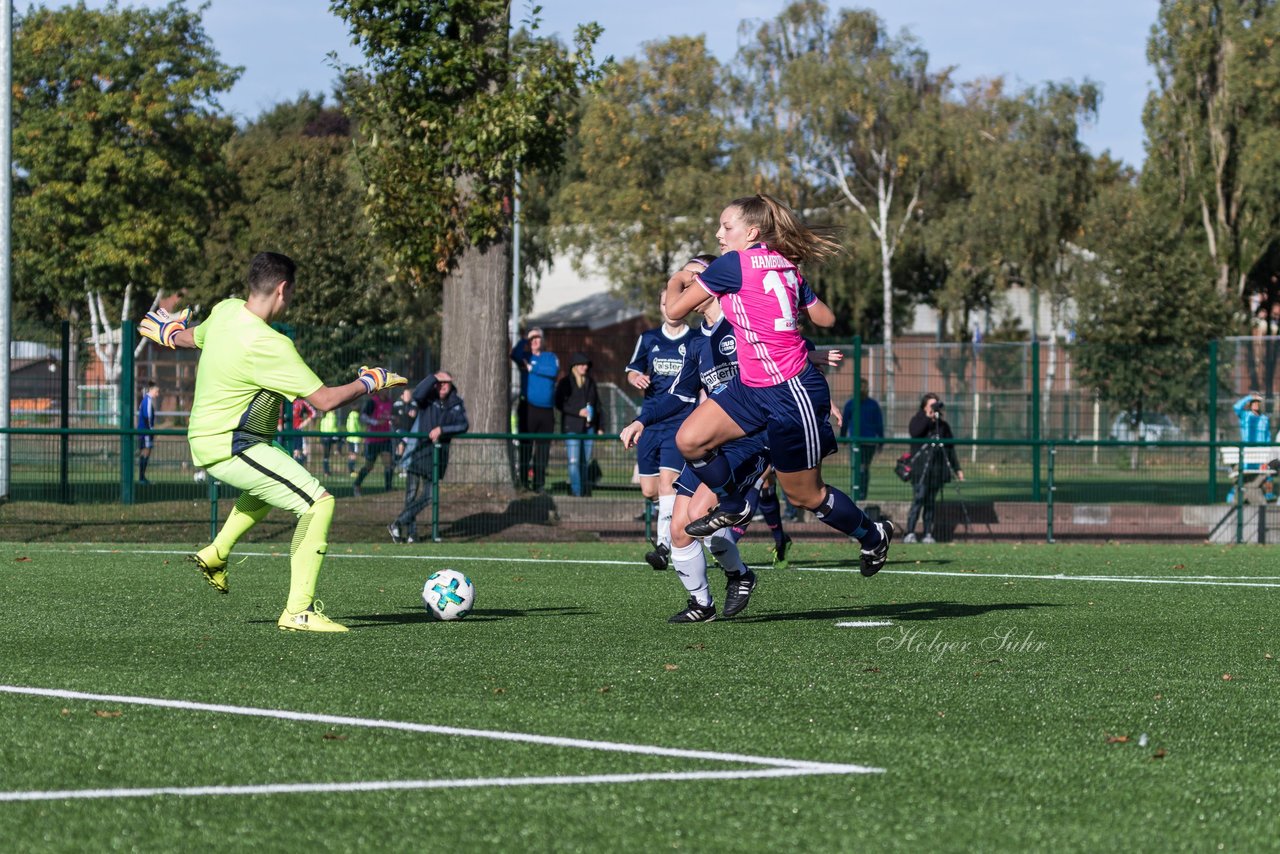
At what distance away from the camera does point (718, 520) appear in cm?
779

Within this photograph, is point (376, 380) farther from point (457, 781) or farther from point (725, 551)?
point (457, 781)

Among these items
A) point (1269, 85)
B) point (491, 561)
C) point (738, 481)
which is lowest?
point (491, 561)

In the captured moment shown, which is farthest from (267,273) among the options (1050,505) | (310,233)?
(310,233)

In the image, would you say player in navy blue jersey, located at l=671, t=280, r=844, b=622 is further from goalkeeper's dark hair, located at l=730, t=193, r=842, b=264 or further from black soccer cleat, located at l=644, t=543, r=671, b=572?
black soccer cleat, located at l=644, t=543, r=671, b=572

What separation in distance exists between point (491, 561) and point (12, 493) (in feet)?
20.9

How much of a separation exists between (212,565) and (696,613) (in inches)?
98.4

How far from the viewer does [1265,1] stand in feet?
159

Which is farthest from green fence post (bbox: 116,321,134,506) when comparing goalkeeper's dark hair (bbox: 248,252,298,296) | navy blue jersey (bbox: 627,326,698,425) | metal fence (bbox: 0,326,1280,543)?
goalkeeper's dark hair (bbox: 248,252,298,296)

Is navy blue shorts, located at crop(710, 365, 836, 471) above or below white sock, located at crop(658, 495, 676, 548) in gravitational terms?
above

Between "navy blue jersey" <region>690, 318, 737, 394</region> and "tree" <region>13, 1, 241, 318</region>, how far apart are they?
129 feet

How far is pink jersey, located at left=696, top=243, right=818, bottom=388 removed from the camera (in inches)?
305

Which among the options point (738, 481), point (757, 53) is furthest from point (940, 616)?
point (757, 53)

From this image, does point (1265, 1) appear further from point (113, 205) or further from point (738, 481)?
point (738, 481)

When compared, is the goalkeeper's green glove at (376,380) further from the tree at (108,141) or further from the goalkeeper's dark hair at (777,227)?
the tree at (108,141)
